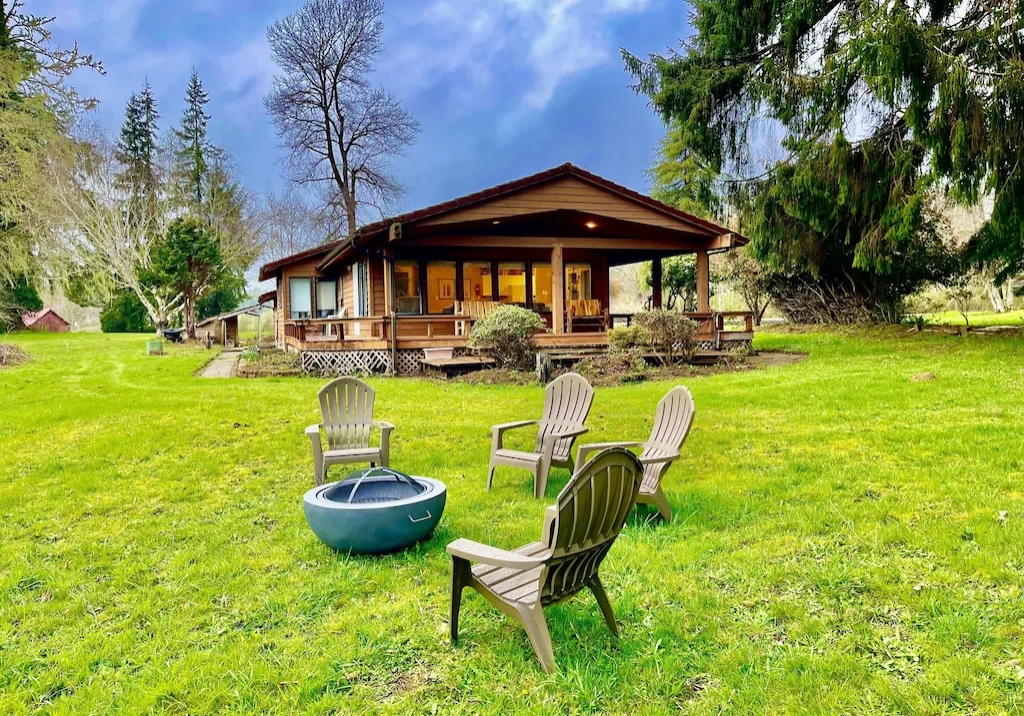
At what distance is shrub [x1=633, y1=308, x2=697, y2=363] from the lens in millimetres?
12352

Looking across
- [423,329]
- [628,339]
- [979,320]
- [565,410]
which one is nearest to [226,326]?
[423,329]

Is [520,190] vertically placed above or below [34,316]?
above

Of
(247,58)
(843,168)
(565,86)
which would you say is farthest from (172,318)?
(565,86)

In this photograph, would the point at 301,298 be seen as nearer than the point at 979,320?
Yes

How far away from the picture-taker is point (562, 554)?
2.54 metres

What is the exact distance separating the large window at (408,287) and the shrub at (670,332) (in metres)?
6.20

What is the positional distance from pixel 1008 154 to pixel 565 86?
19867 centimetres

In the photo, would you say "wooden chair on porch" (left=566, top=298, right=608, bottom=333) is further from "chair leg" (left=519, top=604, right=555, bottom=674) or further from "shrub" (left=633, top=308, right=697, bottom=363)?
"chair leg" (left=519, top=604, right=555, bottom=674)

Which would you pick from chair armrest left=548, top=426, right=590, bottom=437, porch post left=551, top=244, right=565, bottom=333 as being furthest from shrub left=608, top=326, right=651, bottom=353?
chair armrest left=548, top=426, right=590, bottom=437

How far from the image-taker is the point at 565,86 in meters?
192

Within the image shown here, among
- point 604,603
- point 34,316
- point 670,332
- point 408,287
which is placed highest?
point 34,316

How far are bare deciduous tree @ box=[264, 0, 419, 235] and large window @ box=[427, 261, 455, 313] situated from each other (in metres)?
12.8

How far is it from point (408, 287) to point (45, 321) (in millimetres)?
34727

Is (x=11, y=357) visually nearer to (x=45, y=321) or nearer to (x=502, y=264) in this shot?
(x=502, y=264)
